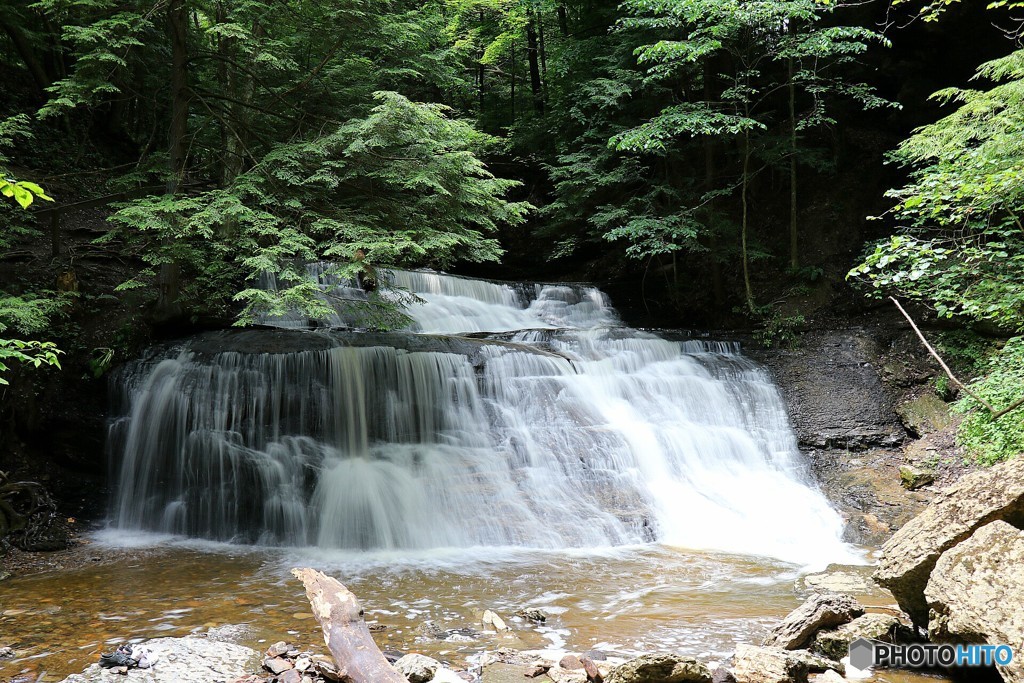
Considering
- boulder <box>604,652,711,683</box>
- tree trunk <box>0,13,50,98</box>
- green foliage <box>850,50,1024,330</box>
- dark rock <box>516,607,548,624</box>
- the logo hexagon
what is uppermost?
tree trunk <box>0,13,50,98</box>

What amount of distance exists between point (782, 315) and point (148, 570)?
1114 centimetres

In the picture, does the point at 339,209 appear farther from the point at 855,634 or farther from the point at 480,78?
the point at 480,78

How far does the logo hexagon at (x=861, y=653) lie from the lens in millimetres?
3785

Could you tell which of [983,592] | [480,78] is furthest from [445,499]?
[480,78]

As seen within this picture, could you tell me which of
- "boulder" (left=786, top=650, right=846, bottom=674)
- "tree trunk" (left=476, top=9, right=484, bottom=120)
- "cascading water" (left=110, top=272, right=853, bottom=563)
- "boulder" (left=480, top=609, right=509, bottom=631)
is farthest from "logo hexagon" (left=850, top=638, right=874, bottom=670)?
"tree trunk" (left=476, top=9, right=484, bottom=120)

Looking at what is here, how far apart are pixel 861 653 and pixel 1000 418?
5724mm

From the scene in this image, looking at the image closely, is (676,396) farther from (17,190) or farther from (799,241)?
(17,190)

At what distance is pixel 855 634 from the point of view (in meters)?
3.95

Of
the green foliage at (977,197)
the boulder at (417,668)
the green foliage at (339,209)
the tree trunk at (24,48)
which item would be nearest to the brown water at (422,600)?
the boulder at (417,668)

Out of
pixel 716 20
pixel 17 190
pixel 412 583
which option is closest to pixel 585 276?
pixel 716 20

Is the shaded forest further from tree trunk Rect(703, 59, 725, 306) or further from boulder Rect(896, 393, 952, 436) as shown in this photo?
boulder Rect(896, 393, 952, 436)

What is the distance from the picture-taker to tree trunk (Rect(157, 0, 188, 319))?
29.7 ft

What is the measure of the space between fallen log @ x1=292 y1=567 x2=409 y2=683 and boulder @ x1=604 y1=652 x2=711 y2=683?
1145 mm

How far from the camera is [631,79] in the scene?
13.0 meters
